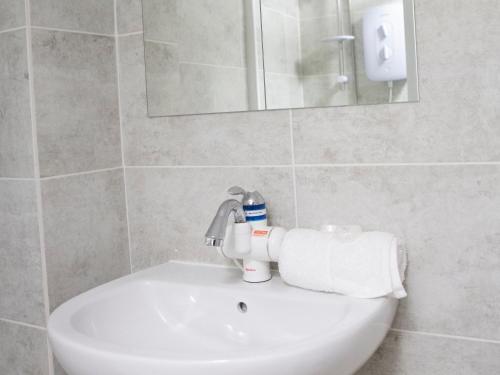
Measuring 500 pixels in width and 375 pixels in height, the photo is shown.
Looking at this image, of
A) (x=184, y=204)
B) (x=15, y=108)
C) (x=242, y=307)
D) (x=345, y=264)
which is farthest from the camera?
(x=184, y=204)

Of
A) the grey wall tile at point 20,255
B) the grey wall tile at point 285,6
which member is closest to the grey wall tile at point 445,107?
the grey wall tile at point 285,6

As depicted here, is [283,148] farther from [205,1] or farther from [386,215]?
[205,1]

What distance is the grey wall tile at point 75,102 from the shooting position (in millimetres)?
1322

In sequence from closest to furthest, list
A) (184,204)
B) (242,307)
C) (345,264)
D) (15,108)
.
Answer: (345,264) < (242,307) < (15,108) < (184,204)

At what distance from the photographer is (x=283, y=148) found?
1.29 m

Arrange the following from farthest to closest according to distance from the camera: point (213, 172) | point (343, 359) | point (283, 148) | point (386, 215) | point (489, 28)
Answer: point (213, 172) < point (283, 148) < point (386, 215) < point (489, 28) < point (343, 359)

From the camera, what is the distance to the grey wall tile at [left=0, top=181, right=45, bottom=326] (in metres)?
1.32

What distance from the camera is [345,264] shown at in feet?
3.54

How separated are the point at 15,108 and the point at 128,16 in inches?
14.8

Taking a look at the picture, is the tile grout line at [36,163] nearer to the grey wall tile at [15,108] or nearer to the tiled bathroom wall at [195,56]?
the grey wall tile at [15,108]

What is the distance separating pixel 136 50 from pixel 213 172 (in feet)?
1.25

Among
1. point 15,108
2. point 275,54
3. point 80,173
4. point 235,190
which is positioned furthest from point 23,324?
point 275,54

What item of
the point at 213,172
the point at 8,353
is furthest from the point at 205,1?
the point at 8,353

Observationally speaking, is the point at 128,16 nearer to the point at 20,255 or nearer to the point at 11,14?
the point at 11,14
